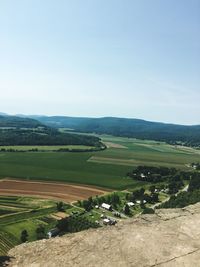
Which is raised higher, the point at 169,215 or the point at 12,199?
the point at 169,215

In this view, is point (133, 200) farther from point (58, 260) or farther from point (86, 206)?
point (58, 260)

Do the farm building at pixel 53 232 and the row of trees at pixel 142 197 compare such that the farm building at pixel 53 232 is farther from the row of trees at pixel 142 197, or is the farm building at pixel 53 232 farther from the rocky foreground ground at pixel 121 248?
the rocky foreground ground at pixel 121 248

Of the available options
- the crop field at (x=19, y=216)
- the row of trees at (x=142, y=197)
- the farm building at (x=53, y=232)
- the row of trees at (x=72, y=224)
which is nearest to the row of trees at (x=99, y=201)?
the row of trees at (x=142, y=197)

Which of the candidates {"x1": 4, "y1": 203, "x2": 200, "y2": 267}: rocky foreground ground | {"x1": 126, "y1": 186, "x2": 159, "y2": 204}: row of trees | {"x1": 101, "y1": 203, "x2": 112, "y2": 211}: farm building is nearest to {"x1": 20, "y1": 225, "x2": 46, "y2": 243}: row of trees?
{"x1": 101, "y1": 203, "x2": 112, "y2": 211}: farm building

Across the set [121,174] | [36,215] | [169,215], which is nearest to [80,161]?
[121,174]

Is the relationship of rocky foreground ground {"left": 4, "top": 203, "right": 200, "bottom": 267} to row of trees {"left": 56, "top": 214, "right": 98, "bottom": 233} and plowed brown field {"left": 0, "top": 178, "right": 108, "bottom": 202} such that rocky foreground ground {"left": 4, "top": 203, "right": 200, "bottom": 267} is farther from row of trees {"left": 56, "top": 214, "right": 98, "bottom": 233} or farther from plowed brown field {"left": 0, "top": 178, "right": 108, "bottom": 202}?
plowed brown field {"left": 0, "top": 178, "right": 108, "bottom": 202}

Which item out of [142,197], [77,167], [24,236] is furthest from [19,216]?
[77,167]
